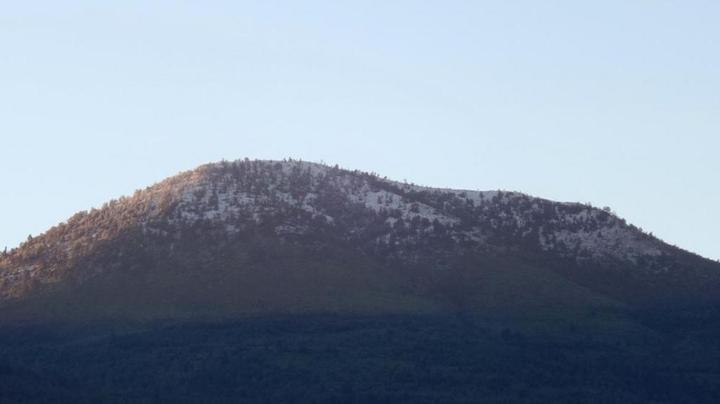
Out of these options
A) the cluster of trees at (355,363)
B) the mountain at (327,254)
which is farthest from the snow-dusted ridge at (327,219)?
the cluster of trees at (355,363)

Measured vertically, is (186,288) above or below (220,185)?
below

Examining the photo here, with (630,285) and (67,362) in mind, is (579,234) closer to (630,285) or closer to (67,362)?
(630,285)

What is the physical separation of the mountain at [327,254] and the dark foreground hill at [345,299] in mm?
135

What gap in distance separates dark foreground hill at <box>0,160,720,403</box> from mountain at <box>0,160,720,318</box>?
13 cm

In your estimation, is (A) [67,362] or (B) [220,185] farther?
(B) [220,185]

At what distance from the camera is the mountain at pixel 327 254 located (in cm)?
8956

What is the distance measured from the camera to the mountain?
89.6m

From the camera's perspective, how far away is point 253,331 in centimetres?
8488

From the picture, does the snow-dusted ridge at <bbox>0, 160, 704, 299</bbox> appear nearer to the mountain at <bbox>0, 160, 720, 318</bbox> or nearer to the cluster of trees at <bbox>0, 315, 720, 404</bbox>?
the mountain at <bbox>0, 160, 720, 318</bbox>

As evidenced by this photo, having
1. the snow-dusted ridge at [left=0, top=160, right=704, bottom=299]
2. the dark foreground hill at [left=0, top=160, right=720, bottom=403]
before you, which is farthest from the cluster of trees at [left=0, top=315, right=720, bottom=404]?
the snow-dusted ridge at [left=0, top=160, right=704, bottom=299]

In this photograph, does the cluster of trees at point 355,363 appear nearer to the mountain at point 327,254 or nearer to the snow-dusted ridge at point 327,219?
the mountain at point 327,254

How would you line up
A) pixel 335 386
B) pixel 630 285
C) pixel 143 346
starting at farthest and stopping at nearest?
pixel 630 285 < pixel 143 346 < pixel 335 386

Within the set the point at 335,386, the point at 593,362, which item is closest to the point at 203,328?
the point at 335,386

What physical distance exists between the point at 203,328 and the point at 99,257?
1029 cm
